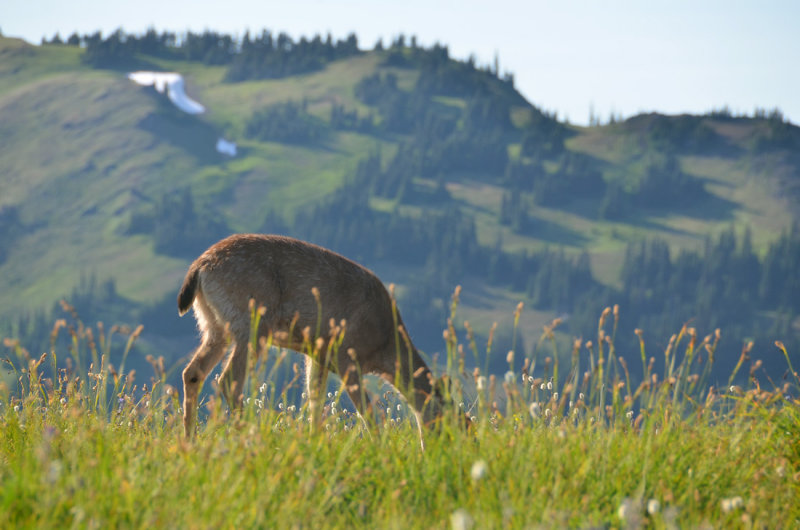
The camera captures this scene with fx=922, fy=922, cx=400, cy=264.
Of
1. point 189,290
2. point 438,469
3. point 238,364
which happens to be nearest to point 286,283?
point 189,290

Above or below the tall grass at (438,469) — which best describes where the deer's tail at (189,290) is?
above

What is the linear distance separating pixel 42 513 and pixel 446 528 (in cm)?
192

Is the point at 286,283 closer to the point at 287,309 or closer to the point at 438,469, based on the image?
the point at 287,309

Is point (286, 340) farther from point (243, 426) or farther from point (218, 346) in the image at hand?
point (243, 426)

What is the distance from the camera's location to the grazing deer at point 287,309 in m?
8.09

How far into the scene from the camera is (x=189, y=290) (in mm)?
8266

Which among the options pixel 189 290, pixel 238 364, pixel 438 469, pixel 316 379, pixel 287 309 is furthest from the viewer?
pixel 316 379

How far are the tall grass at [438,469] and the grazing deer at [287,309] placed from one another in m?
1.42

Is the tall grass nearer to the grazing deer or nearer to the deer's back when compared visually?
the grazing deer

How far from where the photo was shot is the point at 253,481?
4.61 meters

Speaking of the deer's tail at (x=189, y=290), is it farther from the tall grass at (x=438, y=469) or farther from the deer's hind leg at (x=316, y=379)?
the tall grass at (x=438, y=469)

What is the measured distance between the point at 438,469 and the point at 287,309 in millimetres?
3641

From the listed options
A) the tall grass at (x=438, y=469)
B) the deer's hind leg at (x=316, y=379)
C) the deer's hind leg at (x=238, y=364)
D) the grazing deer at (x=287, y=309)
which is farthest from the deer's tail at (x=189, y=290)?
the tall grass at (x=438, y=469)

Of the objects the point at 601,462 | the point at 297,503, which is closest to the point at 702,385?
the point at 601,462
